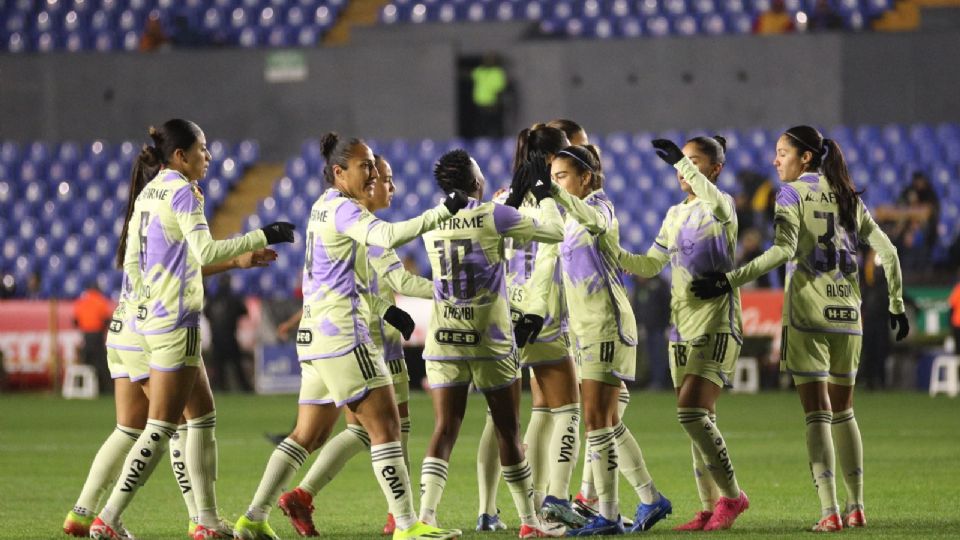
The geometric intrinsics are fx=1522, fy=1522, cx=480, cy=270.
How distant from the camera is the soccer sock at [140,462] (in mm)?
7664

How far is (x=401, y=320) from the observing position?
24.8ft

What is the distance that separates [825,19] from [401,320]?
20.0 meters

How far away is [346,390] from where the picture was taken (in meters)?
7.32

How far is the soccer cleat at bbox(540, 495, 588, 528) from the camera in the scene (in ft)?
26.6

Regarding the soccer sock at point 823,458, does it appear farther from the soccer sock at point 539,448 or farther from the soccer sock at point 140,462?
the soccer sock at point 140,462

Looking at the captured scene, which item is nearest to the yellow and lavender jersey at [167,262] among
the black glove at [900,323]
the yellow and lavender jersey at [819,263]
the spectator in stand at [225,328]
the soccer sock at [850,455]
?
the yellow and lavender jersey at [819,263]

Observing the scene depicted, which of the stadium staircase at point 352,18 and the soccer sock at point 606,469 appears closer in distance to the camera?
the soccer sock at point 606,469

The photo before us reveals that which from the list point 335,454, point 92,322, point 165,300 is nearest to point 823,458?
point 335,454

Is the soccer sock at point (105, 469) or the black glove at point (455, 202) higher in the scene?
the black glove at point (455, 202)

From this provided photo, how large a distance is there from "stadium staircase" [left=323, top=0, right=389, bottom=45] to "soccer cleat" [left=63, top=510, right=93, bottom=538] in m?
21.3

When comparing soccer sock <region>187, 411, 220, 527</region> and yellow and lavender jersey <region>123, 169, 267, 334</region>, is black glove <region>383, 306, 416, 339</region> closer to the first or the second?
yellow and lavender jersey <region>123, 169, 267, 334</region>

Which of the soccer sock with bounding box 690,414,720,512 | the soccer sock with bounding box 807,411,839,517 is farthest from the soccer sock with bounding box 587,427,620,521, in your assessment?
the soccer sock with bounding box 807,411,839,517

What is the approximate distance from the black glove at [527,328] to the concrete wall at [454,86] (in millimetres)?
19131

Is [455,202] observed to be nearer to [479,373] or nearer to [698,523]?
[479,373]
